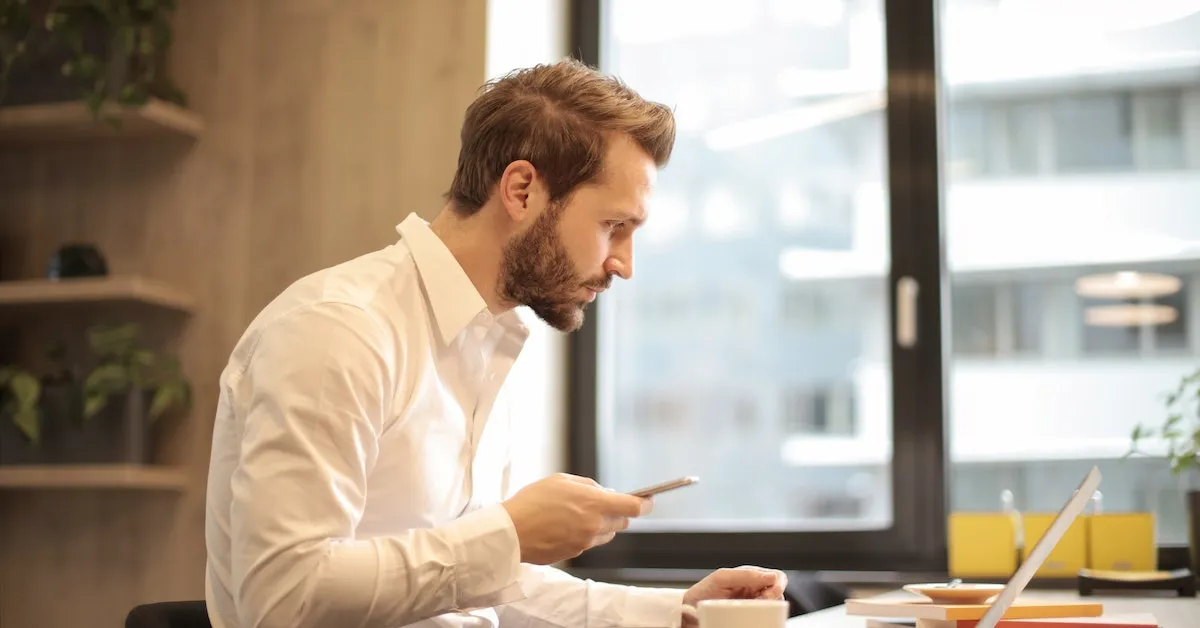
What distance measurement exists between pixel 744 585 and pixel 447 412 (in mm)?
455

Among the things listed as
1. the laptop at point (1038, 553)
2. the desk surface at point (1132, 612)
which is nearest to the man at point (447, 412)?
the desk surface at point (1132, 612)

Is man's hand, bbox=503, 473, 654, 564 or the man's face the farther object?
the man's face

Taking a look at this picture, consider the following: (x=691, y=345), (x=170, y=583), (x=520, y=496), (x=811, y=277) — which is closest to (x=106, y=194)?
(x=170, y=583)

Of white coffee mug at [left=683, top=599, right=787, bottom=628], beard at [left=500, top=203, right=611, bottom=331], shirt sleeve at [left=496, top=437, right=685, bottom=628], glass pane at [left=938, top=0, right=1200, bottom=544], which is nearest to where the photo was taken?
white coffee mug at [left=683, top=599, right=787, bottom=628]

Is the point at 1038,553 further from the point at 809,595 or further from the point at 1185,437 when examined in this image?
the point at 1185,437

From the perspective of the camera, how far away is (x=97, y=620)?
2.99 m

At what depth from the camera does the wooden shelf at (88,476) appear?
9.29 ft

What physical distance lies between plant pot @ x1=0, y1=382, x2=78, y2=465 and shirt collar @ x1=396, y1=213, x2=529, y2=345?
160 centimetres

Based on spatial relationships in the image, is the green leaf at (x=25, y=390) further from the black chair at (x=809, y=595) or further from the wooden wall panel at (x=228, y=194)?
the black chair at (x=809, y=595)

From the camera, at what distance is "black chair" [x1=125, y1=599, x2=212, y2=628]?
141 centimetres

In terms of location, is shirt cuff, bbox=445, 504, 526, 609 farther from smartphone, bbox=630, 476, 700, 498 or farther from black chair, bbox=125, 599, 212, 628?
black chair, bbox=125, 599, 212, 628

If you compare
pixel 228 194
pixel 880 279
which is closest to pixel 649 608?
pixel 880 279

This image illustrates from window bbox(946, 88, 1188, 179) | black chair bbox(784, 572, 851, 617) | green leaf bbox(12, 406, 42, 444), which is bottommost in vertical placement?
black chair bbox(784, 572, 851, 617)

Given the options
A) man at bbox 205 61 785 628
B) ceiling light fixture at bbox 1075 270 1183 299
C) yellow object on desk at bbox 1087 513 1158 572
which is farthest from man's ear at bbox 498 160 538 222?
ceiling light fixture at bbox 1075 270 1183 299
